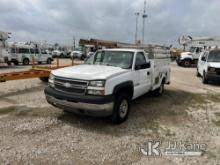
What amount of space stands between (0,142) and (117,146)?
7.39ft

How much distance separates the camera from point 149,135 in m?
5.43

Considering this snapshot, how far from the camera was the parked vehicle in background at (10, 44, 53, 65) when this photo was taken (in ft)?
80.1

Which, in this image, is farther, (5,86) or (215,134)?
(5,86)

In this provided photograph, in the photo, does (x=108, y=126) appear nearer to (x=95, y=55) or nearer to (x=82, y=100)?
(x=82, y=100)

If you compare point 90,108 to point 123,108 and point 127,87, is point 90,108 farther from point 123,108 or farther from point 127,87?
point 127,87

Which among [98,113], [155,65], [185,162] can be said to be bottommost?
[185,162]

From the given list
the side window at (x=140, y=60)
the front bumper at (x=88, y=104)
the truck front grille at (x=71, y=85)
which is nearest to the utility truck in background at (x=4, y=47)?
the side window at (x=140, y=60)

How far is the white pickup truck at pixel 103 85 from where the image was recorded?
210 inches

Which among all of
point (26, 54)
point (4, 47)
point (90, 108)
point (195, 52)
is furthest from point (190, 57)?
point (90, 108)

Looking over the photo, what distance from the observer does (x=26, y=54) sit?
25.5 meters

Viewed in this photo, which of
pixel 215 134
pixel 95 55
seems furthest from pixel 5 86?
pixel 215 134

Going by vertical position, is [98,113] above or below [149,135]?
above

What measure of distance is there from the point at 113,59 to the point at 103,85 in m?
1.82

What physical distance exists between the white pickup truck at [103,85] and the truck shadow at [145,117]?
1.10ft
